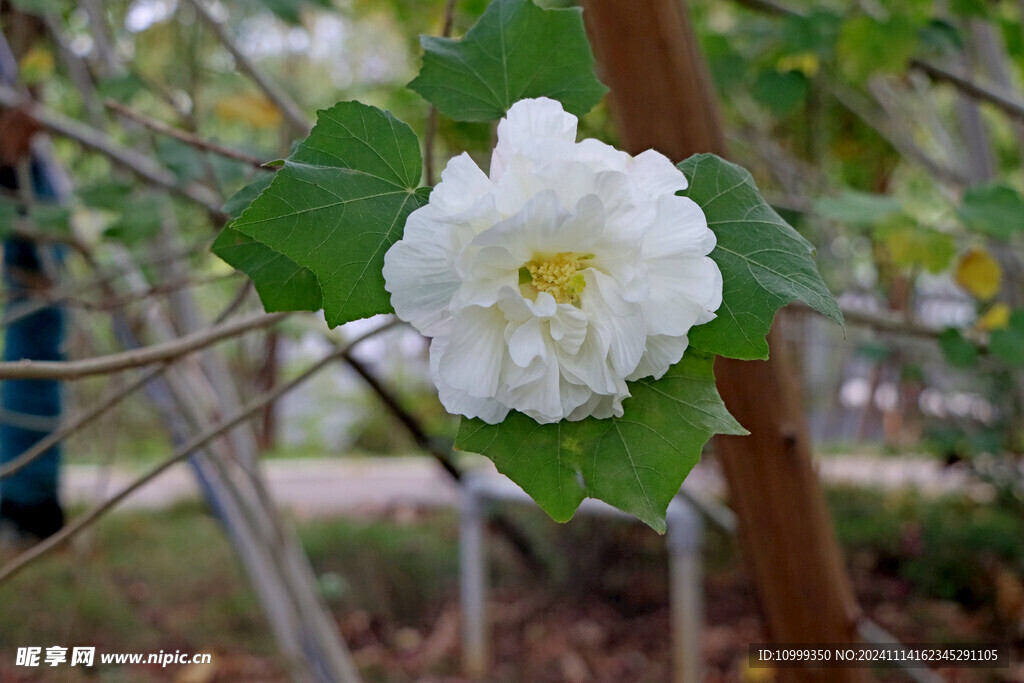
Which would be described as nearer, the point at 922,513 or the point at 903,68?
the point at 903,68

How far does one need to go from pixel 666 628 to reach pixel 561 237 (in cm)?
323

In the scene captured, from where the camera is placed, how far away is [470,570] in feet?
9.78

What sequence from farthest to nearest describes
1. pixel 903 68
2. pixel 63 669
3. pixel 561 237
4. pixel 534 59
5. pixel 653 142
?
pixel 63 669
pixel 903 68
pixel 653 142
pixel 534 59
pixel 561 237

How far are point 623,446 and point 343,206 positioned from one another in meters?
0.22

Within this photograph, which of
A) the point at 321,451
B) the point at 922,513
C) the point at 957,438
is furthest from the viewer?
the point at 321,451

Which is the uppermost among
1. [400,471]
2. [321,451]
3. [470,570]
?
[470,570]

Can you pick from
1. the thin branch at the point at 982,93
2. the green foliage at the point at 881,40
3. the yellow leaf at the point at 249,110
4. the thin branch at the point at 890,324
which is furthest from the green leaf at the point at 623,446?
the yellow leaf at the point at 249,110

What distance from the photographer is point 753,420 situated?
1.01 meters

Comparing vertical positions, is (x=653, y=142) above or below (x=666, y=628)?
above

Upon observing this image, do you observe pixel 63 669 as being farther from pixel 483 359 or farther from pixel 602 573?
pixel 483 359

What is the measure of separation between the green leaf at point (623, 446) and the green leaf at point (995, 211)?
0.98 m

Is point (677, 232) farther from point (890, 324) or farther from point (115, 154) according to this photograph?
point (115, 154)

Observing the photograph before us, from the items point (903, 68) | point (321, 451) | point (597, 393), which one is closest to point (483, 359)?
point (597, 393)

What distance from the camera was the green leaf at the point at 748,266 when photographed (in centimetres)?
46
